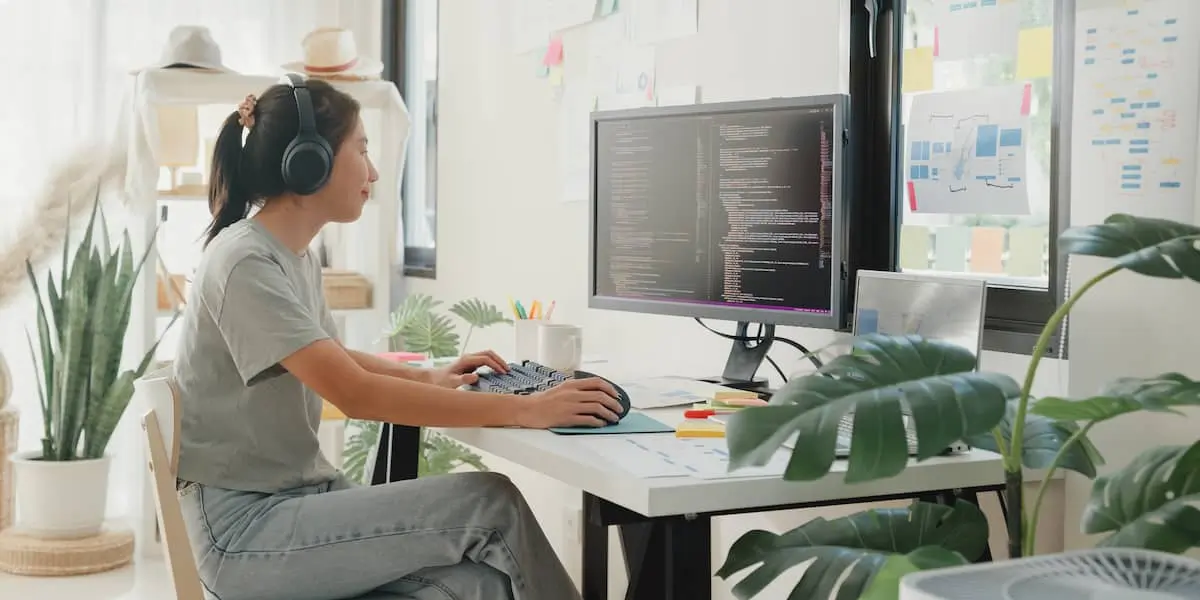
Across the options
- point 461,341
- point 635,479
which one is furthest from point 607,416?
point 461,341

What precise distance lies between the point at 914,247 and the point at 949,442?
3.59ft

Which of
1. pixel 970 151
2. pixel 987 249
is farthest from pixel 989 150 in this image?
pixel 987 249

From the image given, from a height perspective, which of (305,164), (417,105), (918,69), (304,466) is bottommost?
(304,466)

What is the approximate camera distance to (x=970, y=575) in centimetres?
111

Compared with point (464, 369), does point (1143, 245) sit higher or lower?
higher

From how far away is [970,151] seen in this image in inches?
81.3

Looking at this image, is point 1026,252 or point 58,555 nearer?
point 1026,252

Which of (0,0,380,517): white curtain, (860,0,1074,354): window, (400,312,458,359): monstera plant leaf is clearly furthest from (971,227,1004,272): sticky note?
(0,0,380,517): white curtain

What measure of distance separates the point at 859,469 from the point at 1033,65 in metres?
1.07

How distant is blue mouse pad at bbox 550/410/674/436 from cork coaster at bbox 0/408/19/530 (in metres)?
2.44

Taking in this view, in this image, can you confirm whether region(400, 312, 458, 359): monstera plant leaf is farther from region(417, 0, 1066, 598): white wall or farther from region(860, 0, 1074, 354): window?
region(860, 0, 1074, 354): window

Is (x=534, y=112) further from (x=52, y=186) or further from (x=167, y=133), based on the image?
(x=52, y=186)

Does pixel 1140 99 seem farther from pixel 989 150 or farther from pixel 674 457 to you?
pixel 674 457

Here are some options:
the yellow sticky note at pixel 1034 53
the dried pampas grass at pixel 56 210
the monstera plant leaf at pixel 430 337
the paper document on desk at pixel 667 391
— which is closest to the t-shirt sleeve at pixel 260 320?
the paper document on desk at pixel 667 391
